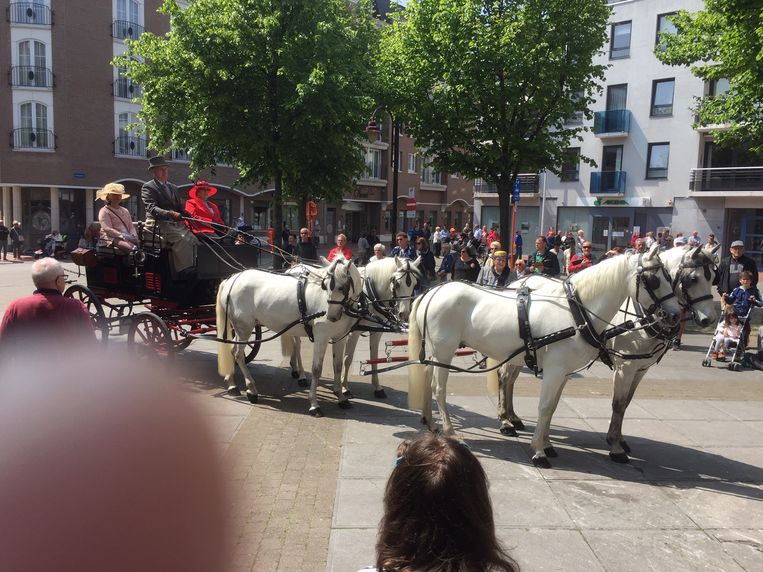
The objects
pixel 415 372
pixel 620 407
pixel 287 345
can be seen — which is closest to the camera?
pixel 620 407

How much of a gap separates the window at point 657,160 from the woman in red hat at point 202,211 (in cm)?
2969

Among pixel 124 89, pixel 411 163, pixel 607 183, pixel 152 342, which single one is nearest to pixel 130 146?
pixel 124 89

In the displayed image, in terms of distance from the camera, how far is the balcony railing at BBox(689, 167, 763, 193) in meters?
29.6

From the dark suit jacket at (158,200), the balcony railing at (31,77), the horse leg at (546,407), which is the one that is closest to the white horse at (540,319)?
the horse leg at (546,407)

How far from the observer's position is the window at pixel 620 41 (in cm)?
3309

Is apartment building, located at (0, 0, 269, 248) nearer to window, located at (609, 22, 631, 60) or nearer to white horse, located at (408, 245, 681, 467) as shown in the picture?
window, located at (609, 22, 631, 60)

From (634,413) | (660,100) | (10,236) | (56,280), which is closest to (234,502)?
(56,280)

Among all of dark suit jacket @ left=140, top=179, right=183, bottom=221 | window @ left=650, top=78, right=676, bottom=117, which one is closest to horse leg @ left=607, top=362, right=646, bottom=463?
dark suit jacket @ left=140, top=179, right=183, bottom=221

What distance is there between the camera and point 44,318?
4.63 meters

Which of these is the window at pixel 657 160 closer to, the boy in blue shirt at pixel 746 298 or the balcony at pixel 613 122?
the balcony at pixel 613 122

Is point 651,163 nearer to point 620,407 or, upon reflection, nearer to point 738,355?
point 738,355

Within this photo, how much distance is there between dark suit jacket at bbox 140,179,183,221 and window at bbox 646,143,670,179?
3054cm

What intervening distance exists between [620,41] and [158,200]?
32607 millimetres

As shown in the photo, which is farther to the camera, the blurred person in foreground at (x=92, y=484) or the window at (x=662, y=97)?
the window at (x=662, y=97)
